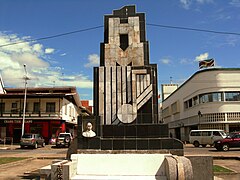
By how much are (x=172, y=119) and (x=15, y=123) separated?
33.2 m

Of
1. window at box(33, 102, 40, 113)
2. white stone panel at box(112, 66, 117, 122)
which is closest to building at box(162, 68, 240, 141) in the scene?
window at box(33, 102, 40, 113)

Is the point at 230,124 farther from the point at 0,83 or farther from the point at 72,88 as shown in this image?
the point at 0,83

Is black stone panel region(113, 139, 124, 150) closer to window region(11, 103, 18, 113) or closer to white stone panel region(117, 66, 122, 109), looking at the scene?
white stone panel region(117, 66, 122, 109)

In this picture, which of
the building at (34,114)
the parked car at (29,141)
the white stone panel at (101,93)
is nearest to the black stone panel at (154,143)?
the white stone panel at (101,93)

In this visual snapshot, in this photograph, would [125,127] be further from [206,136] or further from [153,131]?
[206,136]

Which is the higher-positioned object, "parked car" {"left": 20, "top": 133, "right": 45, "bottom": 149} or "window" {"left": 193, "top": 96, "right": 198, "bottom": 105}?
"window" {"left": 193, "top": 96, "right": 198, "bottom": 105}

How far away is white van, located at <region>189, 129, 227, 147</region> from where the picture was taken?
1161 inches

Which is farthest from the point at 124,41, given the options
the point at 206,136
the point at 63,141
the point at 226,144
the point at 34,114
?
the point at 34,114

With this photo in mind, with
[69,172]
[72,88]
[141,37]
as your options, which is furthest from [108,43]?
[72,88]

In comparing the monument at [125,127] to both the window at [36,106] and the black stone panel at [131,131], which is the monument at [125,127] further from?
the window at [36,106]

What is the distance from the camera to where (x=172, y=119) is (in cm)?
5941

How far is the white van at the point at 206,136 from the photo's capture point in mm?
29500

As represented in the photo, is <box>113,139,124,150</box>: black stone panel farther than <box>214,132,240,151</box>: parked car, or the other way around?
<box>214,132,240,151</box>: parked car

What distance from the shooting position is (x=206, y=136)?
99.8 ft
